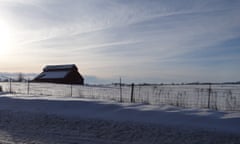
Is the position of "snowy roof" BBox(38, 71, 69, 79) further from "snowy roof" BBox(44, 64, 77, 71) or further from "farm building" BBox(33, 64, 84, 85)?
"snowy roof" BBox(44, 64, 77, 71)

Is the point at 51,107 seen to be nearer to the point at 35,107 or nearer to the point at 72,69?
the point at 35,107

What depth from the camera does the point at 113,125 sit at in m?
10.3

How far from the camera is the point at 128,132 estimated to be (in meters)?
9.36

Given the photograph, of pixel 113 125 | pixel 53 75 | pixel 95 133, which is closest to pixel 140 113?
pixel 113 125

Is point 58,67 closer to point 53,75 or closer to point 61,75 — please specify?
point 53,75

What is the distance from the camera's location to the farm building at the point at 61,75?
5031cm

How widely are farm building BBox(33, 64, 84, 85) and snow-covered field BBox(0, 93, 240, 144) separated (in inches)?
1421

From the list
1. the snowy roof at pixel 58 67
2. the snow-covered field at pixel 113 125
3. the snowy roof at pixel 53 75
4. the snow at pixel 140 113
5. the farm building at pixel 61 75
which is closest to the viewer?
the snow-covered field at pixel 113 125

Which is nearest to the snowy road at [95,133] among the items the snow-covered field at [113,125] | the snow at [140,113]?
the snow-covered field at [113,125]

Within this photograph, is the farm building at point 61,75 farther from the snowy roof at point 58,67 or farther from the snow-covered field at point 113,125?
the snow-covered field at point 113,125

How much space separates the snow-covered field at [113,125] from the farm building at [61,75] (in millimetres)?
36098

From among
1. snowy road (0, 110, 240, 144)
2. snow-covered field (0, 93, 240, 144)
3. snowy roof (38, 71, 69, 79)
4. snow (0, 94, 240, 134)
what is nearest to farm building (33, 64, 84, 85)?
snowy roof (38, 71, 69, 79)

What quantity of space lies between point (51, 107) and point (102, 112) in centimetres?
308

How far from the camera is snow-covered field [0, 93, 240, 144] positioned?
855 centimetres
